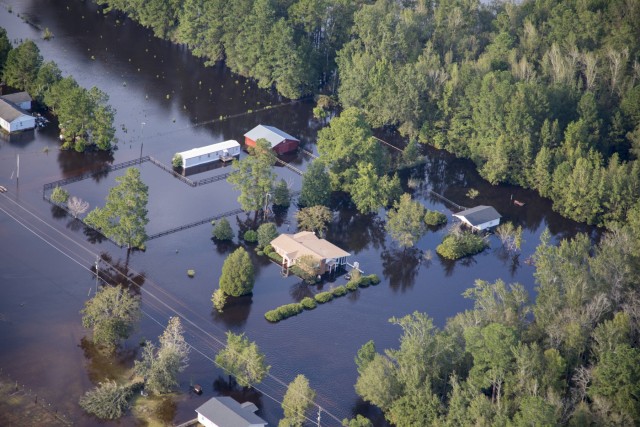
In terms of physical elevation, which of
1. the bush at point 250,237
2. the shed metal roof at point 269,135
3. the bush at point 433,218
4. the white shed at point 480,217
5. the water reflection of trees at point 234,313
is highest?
the white shed at point 480,217

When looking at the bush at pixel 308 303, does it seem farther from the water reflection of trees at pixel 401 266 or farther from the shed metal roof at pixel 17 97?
the shed metal roof at pixel 17 97

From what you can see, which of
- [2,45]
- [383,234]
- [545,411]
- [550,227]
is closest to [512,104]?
[550,227]

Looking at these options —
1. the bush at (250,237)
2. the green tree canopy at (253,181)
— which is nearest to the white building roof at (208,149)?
the green tree canopy at (253,181)

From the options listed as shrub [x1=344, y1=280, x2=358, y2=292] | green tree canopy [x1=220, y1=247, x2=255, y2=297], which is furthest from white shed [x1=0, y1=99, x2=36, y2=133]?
shrub [x1=344, y1=280, x2=358, y2=292]

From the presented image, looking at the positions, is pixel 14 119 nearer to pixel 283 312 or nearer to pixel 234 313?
pixel 234 313

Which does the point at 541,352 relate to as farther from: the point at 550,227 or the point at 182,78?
the point at 182,78

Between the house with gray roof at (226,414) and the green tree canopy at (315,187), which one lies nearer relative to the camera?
the house with gray roof at (226,414)

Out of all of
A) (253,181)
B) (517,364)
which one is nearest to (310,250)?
(253,181)

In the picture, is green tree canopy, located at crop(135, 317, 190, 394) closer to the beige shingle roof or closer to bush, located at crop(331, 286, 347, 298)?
bush, located at crop(331, 286, 347, 298)
